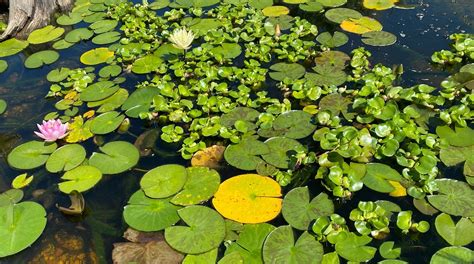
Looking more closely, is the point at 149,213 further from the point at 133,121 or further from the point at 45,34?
the point at 45,34

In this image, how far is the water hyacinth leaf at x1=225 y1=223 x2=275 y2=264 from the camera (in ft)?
8.73

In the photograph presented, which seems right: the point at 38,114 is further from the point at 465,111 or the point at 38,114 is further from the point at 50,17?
the point at 465,111

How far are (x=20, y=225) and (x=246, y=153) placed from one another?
5.76ft

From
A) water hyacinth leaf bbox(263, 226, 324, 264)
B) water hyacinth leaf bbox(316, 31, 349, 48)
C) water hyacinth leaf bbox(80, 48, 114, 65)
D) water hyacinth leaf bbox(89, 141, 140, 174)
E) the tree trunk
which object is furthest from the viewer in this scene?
the tree trunk

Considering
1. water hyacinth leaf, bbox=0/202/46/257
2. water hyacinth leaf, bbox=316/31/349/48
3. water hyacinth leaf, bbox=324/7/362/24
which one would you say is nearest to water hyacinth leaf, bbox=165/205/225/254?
water hyacinth leaf, bbox=0/202/46/257

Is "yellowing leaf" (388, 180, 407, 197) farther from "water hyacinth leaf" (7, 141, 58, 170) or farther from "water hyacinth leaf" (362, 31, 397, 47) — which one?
"water hyacinth leaf" (7, 141, 58, 170)

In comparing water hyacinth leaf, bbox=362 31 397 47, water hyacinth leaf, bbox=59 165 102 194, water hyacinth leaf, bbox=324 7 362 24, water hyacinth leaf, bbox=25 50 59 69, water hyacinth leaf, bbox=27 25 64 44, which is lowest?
water hyacinth leaf, bbox=59 165 102 194

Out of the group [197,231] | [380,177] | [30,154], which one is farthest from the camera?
[30,154]

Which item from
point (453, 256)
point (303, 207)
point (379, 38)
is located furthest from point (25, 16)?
point (453, 256)

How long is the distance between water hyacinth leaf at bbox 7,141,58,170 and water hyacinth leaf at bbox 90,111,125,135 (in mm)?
376

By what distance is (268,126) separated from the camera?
3588 millimetres

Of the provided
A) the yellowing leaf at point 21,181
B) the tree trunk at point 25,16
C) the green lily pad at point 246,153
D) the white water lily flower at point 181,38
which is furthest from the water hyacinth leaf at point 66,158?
the tree trunk at point 25,16

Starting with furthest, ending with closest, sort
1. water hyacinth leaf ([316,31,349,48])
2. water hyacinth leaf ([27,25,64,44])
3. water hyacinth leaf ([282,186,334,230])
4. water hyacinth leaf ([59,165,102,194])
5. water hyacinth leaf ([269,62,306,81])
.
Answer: water hyacinth leaf ([27,25,64,44]) < water hyacinth leaf ([316,31,349,48]) < water hyacinth leaf ([269,62,306,81]) < water hyacinth leaf ([59,165,102,194]) < water hyacinth leaf ([282,186,334,230])

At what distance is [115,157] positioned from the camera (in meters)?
3.48
